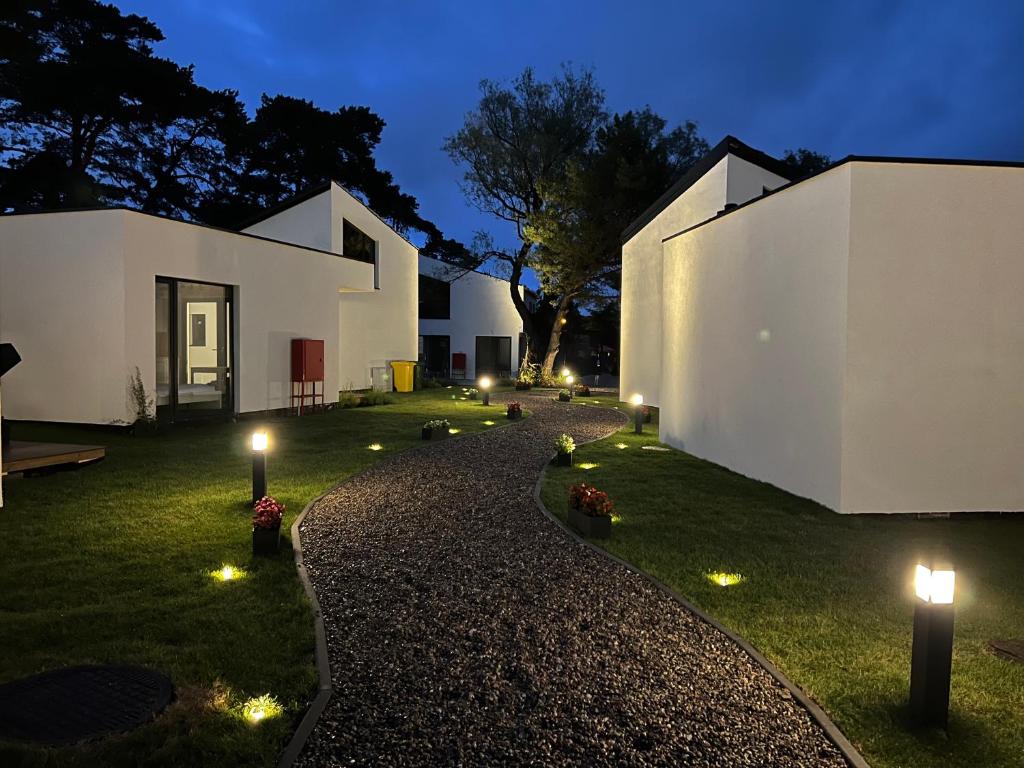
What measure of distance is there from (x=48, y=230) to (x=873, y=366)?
11.9 m

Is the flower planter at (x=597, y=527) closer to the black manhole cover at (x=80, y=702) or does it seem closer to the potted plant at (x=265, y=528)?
the potted plant at (x=265, y=528)

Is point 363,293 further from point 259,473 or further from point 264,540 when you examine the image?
point 264,540

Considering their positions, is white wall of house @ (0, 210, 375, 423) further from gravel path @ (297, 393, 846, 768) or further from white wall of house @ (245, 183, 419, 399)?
white wall of house @ (245, 183, 419, 399)

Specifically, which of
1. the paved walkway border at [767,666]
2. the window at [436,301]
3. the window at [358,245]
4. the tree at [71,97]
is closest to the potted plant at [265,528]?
the paved walkway border at [767,666]

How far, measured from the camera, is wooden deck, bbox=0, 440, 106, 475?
6.95 m

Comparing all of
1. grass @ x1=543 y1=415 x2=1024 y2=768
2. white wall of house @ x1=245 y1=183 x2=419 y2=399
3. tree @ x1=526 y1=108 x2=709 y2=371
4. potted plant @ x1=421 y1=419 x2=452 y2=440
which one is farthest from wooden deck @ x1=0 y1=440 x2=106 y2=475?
tree @ x1=526 y1=108 x2=709 y2=371

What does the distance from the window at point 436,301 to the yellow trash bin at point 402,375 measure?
33.0ft

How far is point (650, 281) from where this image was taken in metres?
16.7

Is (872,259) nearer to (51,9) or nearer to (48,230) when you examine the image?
(48,230)

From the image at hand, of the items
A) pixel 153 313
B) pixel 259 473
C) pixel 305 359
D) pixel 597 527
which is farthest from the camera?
pixel 305 359

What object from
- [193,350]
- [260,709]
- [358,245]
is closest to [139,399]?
[193,350]

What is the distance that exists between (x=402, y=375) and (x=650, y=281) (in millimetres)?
8872

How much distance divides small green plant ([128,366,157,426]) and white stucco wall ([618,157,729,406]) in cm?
949

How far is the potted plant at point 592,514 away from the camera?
18.7ft
